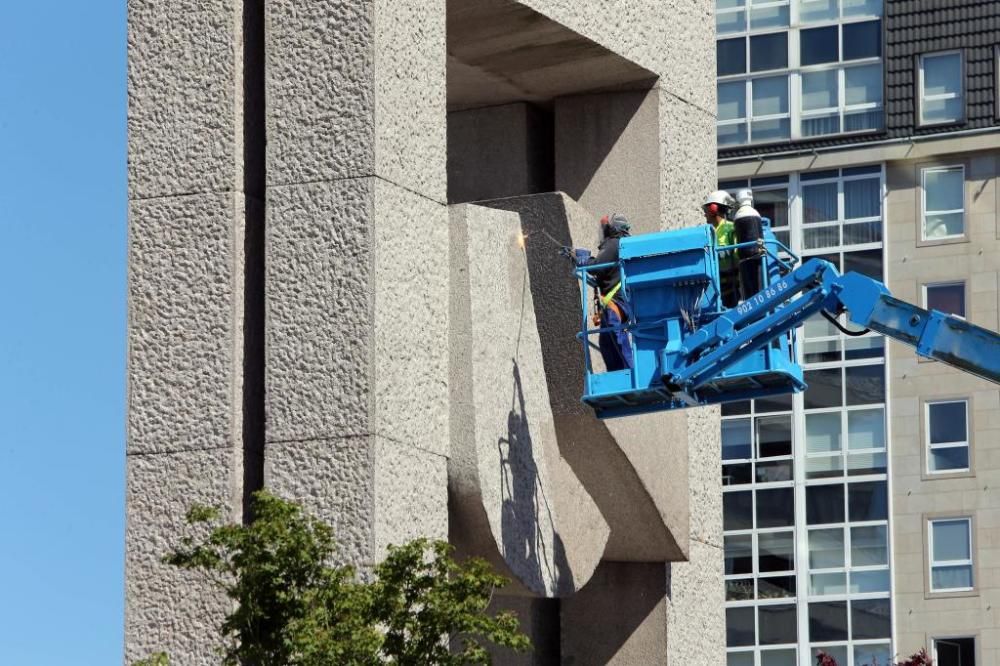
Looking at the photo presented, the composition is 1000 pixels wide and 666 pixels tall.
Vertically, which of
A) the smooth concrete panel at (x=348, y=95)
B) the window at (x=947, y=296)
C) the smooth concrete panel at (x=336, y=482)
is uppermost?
the window at (x=947, y=296)

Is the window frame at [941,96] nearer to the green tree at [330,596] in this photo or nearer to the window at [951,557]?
the window at [951,557]

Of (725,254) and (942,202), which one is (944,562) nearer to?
(942,202)

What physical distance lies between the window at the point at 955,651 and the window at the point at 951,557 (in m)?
1.34

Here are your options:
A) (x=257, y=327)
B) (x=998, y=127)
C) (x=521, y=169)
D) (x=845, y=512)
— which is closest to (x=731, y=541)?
(x=845, y=512)

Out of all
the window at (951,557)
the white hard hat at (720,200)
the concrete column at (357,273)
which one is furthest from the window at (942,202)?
the concrete column at (357,273)

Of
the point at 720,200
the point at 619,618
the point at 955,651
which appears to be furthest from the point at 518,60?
the point at 955,651

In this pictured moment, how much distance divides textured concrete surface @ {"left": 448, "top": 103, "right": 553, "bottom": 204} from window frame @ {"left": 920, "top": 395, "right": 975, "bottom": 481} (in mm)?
39006

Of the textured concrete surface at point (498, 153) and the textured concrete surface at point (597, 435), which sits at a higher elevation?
the textured concrete surface at point (498, 153)

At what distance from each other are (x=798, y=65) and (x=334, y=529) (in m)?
49.1

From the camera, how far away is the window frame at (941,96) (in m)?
65.5

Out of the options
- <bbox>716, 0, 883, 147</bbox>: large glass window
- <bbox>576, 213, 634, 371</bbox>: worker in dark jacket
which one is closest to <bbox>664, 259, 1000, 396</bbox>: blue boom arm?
<bbox>576, 213, 634, 371</bbox>: worker in dark jacket

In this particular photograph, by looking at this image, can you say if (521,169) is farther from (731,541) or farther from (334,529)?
(731,541)

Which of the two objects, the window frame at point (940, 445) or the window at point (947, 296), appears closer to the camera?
the window frame at point (940, 445)

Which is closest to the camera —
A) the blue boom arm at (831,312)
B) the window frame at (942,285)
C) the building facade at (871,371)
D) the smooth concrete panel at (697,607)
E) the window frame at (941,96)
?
the blue boom arm at (831,312)
